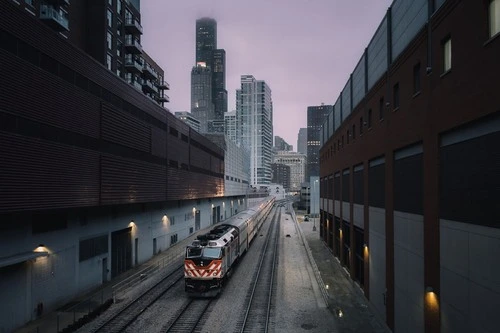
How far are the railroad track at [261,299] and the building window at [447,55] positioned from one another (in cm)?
1464

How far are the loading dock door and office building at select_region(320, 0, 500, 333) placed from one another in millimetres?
19857

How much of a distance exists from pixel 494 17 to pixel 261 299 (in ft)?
67.3

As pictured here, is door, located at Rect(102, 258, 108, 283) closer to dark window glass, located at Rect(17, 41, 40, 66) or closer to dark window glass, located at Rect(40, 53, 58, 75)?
dark window glass, located at Rect(40, 53, 58, 75)

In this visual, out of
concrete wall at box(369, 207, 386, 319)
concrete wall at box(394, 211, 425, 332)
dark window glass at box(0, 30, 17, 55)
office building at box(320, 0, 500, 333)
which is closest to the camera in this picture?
office building at box(320, 0, 500, 333)

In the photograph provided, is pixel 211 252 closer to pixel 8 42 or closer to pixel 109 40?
pixel 8 42

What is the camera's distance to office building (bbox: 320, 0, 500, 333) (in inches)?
406

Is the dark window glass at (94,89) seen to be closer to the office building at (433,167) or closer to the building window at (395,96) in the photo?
the office building at (433,167)

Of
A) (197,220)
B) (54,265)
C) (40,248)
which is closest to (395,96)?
(40,248)

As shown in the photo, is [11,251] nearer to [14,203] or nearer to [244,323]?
[14,203]

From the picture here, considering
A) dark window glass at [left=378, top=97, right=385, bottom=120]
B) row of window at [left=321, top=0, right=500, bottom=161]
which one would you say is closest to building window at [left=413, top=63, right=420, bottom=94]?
row of window at [left=321, top=0, right=500, bottom=161]

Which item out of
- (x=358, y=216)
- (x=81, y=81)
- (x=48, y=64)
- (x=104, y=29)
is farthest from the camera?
(x=104, y=29)

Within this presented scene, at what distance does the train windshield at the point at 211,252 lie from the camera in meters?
25.2

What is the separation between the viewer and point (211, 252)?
83.3ft

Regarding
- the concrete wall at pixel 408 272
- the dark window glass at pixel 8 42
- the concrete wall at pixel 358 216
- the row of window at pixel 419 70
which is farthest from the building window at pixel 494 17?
the dark window glass at pixel 8 42
